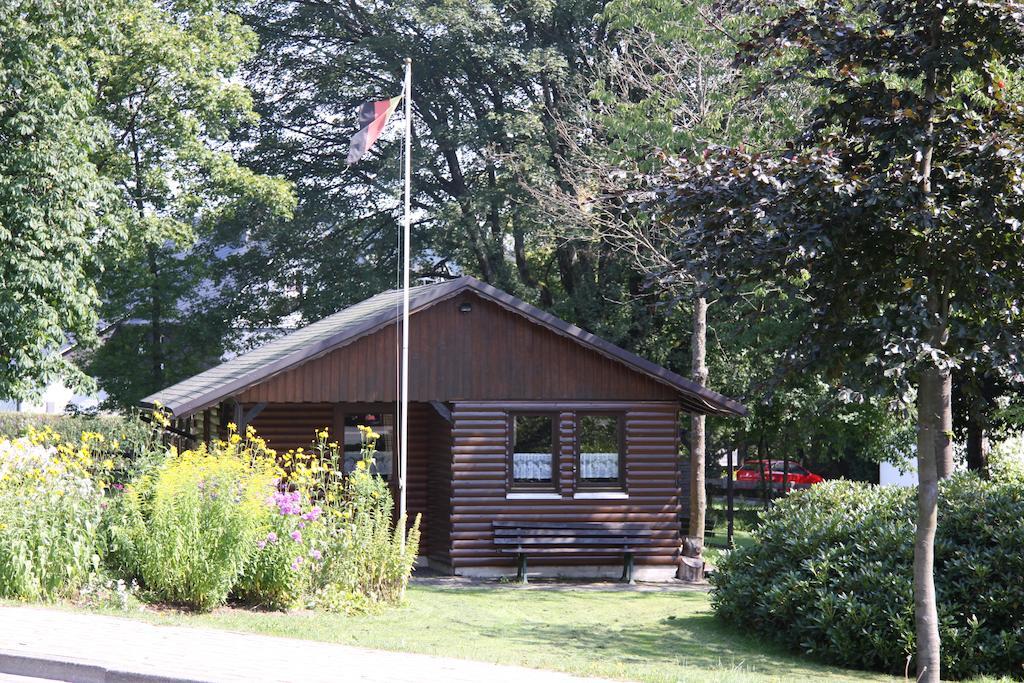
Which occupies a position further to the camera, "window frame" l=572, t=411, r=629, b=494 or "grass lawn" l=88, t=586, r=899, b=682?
"window frame" l=572, t=411, r=629, b=494

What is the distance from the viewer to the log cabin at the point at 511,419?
64.4 ft

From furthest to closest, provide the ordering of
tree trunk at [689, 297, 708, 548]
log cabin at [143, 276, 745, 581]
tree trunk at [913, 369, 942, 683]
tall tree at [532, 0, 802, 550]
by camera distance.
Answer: tree trunk at [689, 297, 708, 548]
tall tree at [532, 0, 802, 550]
log cabin at [143, 276, 745, 581]
tree trunk at [913, 369, 942, 683]

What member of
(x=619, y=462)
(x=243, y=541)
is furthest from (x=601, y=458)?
(x=243, y=541)

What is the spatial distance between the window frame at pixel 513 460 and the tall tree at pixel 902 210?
9.77 m

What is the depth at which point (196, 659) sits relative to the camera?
9.46 m

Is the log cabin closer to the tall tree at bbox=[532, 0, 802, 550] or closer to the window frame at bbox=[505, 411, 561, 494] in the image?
the window frame at bbox=[505, 411, 561, 494]

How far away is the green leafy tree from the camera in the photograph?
3038cm

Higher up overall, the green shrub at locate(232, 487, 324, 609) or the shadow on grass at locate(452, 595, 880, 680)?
the green shrub at locate(232, 487, 324, 609)

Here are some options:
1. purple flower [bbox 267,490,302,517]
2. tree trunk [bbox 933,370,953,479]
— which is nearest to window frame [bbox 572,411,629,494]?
tree trunk [bbox 933,370,953,479]

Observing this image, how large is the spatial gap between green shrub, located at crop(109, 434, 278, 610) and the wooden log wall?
24.1 ft

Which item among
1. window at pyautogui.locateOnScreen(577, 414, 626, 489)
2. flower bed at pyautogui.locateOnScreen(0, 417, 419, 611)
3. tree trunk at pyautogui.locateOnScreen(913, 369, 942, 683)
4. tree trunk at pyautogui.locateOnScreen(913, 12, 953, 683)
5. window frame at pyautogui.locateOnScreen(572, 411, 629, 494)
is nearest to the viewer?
tree trunk at pyautogui.locateOnScreen(913, 12, 953, 683)

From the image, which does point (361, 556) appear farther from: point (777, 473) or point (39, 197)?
point (777, 473)

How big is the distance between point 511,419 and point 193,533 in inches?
337

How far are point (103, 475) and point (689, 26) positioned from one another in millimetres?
13902
